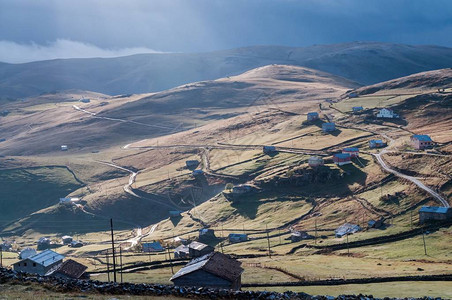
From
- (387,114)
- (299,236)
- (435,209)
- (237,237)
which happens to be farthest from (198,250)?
(387,114)

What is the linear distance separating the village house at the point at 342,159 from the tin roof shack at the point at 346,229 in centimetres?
3935

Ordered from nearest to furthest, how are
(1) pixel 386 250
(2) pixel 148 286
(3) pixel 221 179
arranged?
(2) pixel 148 286 < (1) pixel 386 250 < (3) pixel 221 179

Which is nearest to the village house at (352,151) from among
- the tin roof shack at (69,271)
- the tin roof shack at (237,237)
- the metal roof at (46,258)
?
the tin roof shack at (237,237)

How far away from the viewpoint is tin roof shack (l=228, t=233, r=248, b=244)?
399ft

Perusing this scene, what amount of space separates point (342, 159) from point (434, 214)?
50.5m

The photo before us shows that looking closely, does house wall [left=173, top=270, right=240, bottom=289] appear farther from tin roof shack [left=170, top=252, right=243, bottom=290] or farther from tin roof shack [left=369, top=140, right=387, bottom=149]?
tin roof shack [left=369, top=140, right=387, bottom=149]

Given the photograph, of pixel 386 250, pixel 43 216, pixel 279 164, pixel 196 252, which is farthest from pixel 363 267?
pixel 43 216

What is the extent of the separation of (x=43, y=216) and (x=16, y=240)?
1894 centimetres

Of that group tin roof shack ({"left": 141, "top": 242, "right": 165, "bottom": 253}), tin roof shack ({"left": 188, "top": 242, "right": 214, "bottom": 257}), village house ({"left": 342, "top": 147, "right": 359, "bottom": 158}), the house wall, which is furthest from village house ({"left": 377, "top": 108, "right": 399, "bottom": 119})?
the house wall

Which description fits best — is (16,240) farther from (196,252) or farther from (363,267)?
(363,267)

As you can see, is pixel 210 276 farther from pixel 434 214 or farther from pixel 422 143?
pixel 422 143

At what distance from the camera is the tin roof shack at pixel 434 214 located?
338 ft

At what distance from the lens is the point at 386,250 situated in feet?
303

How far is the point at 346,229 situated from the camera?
112375 millimetres
